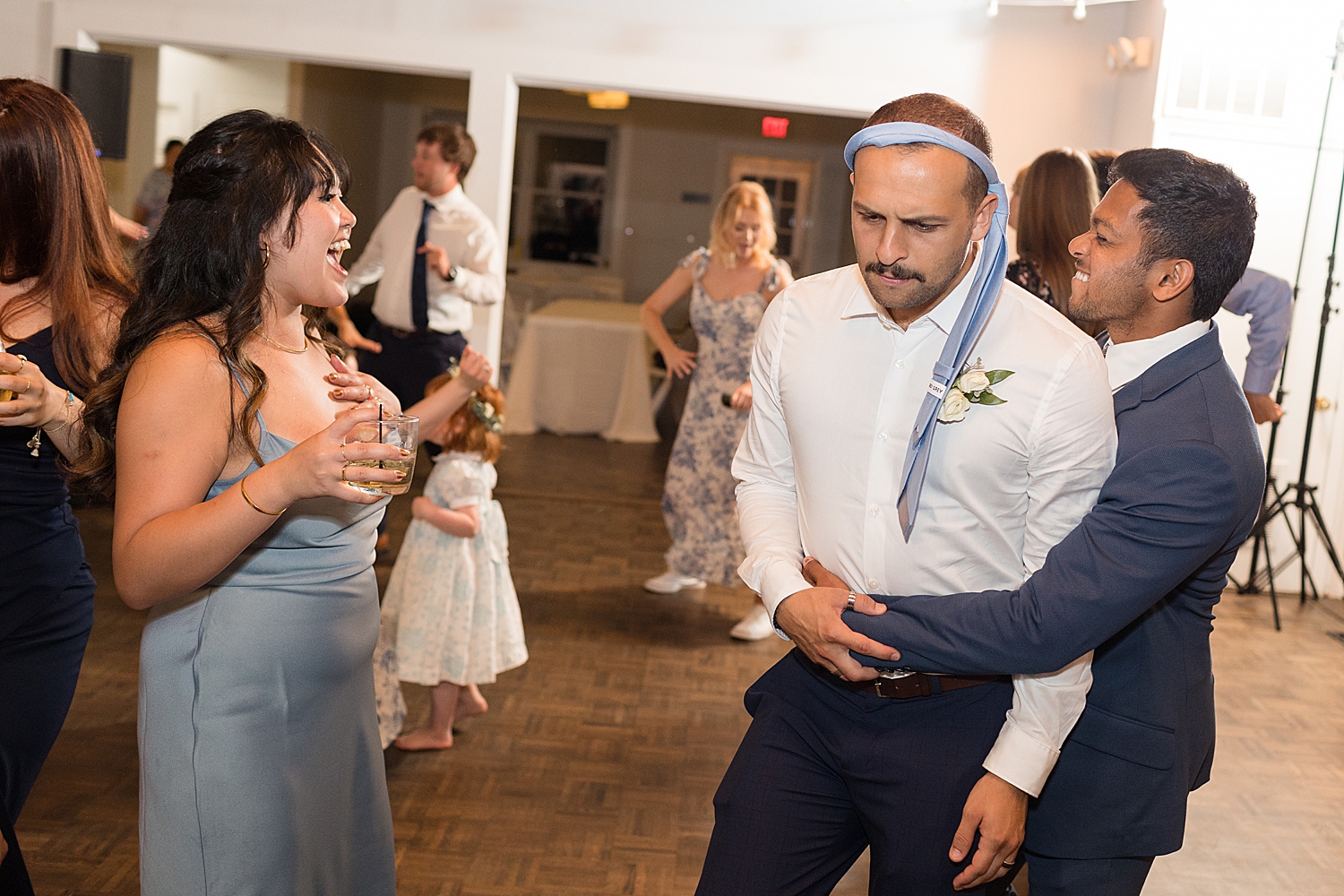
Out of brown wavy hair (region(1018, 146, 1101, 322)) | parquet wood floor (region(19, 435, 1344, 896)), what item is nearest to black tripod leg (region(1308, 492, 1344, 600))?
parquet wood floor (region(19, 435, 1344, 896))

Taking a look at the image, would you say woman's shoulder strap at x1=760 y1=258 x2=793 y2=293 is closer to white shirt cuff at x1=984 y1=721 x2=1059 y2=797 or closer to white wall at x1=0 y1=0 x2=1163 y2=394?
white wall at x1=0 y1=0 x2=1163 y2=394

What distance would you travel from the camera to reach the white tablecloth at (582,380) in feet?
28.1

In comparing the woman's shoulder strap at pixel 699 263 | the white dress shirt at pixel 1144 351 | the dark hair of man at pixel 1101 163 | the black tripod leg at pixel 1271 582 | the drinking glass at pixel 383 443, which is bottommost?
the black tripod leg at pixel 1271 582

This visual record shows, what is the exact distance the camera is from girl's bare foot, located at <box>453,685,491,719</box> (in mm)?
3506

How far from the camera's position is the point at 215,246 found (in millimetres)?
1617

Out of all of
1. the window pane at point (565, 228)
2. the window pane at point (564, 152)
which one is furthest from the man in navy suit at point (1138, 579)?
the window pane at point (564, 152)

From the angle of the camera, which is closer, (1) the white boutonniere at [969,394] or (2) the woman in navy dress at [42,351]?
(1) the white boutonniere at [969,394]

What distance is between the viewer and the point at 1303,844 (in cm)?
324

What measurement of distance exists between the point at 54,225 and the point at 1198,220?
1.88 metres

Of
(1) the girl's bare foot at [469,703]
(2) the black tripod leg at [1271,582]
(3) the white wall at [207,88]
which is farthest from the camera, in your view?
(3) the white wall at [207,88]

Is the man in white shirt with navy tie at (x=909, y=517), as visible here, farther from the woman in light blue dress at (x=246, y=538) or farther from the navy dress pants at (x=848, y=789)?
the woman in light blue dress at (x=246, y=538)

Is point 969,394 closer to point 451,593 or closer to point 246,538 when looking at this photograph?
point 246,538

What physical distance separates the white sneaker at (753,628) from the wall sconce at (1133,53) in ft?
11.1

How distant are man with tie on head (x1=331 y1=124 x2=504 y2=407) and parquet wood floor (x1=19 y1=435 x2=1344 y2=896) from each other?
95 cm
